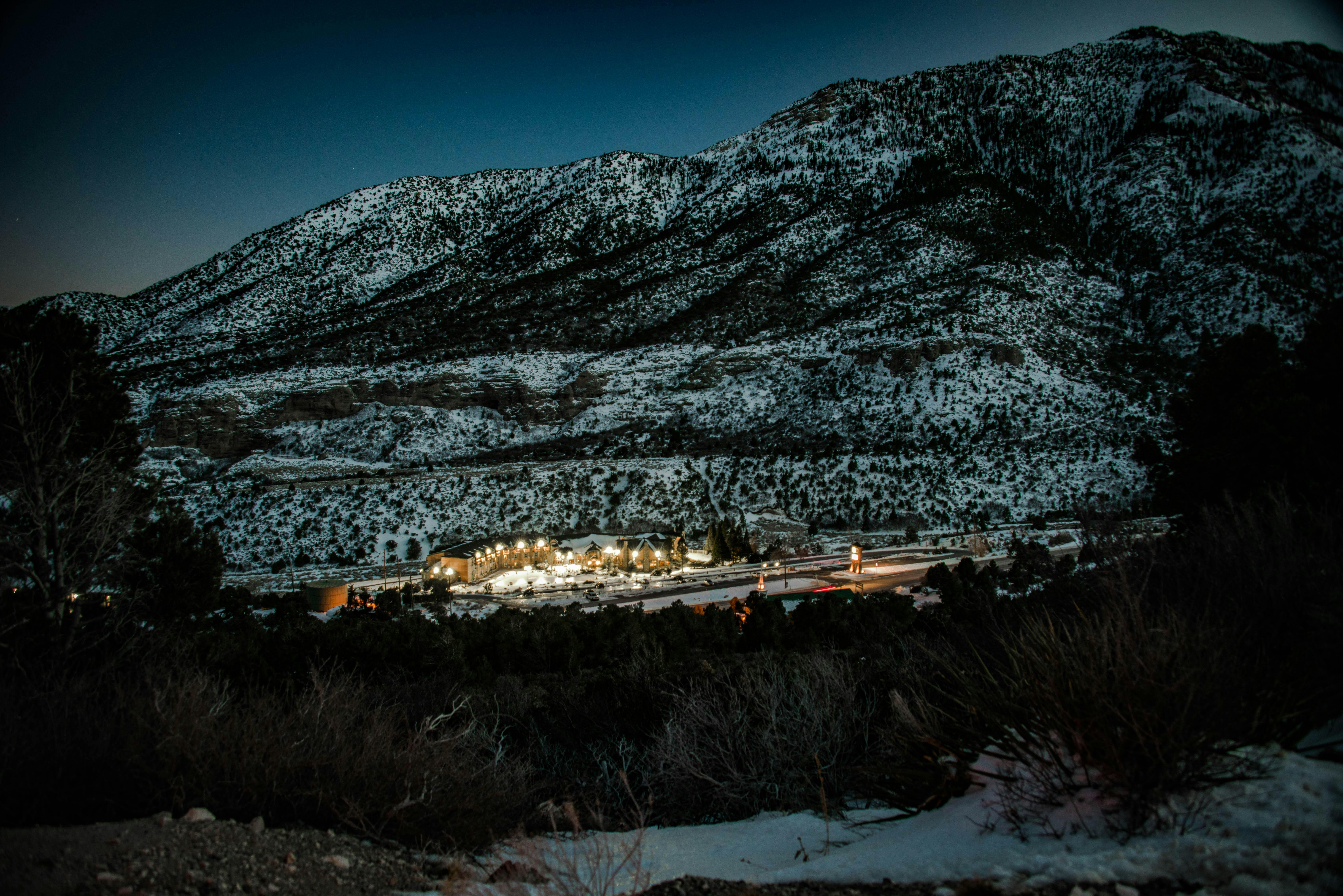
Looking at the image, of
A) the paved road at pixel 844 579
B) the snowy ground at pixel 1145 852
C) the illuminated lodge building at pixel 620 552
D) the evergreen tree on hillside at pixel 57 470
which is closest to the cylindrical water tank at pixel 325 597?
the paved road at pixel 844 579

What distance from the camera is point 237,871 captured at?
12.5ft

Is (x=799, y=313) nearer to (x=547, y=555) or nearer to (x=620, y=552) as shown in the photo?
(x=620, y=552)

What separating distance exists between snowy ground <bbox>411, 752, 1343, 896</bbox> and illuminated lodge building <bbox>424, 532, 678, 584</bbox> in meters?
41.3

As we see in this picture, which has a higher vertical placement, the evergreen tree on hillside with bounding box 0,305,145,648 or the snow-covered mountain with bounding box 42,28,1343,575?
the snow-covered mountain with bounding box 42,28,1343,575

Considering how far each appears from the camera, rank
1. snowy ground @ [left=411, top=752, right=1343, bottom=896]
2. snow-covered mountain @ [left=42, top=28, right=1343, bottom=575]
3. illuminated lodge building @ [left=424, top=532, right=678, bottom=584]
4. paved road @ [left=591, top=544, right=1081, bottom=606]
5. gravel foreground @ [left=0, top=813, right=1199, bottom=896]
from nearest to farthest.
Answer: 1. snowy ground @ [left=411, top=752, right=1343, bottom=896]
2. gravel foreground @ [left=0, top=813, right=1199, bottom=896]
3. paved road @ [left=591, top=544, right=1081, bottom=606]
4. illuminated lodge building @ [left=424, top=532, right=678, bottom=584]
5. snow-covered mountain @ [left=42, top=28, right=1343, bottom=575]

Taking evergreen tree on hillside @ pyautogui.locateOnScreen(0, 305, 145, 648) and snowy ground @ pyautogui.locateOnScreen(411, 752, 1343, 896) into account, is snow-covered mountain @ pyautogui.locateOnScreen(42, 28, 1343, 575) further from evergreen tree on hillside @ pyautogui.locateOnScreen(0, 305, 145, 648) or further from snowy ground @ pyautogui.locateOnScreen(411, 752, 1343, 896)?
snowy ground @ pyautogui.locateOnScreen(411, 752, 1343, 896)

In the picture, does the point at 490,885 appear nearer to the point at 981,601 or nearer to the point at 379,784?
the point at 379,784

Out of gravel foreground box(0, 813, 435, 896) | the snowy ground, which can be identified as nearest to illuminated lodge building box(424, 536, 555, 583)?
gravel foreground box(0, 813, 435, 896)

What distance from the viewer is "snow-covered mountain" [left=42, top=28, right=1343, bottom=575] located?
55.8 metres

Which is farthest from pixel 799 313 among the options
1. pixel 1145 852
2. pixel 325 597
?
pixel 1145 852

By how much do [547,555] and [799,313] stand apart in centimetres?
4838

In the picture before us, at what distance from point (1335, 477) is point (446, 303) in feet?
329

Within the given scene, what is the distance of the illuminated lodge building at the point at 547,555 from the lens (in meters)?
43.8

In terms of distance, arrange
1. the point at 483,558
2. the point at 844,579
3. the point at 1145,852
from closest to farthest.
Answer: the point at 1145,852
the point at 844,579
the point at 483,558
